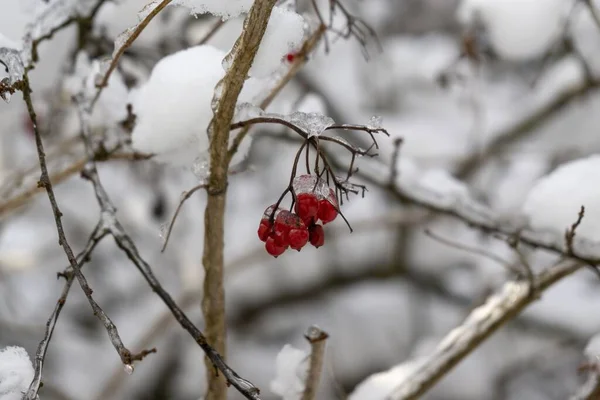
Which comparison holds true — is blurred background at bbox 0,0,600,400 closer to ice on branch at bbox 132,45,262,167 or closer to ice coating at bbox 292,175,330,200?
ice on branch at bbox 132,45,262,167

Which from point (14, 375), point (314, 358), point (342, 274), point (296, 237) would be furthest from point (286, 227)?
point (342, 274)

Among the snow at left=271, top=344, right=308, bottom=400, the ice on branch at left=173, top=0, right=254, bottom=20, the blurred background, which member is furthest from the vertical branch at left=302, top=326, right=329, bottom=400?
the blurred background

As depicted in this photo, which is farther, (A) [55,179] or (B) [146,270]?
(A) [55,179]

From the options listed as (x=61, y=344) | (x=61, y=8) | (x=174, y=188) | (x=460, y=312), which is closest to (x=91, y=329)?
(x=61, y=344)

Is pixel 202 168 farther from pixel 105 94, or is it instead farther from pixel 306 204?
pixel 105 94

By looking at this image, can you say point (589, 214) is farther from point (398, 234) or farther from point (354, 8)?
point (354, 8)

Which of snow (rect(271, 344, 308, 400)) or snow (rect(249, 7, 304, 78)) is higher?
snow (rect(249, 7, 304, 78))

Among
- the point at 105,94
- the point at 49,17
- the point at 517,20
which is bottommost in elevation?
the point at 105,94
